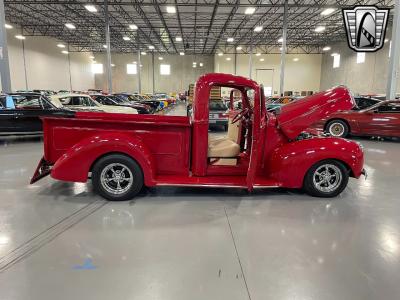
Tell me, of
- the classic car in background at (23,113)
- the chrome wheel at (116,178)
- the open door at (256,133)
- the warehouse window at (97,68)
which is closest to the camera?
the open door at (256,133)

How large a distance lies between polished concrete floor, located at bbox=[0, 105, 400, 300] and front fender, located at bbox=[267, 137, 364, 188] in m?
0.39

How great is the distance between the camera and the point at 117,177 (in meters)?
4.50

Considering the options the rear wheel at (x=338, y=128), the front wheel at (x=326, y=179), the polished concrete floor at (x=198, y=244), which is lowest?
the polished concrete floor at (x=198, y=244)

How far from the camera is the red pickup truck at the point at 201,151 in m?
4.37

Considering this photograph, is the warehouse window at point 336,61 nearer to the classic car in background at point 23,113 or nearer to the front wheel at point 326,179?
the classic car in background at point 23,113

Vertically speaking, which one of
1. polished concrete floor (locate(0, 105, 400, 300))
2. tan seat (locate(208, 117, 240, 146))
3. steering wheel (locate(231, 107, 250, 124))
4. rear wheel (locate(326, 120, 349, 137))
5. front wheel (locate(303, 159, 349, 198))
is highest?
steering wheel (locate(231, 107, 250, 124))

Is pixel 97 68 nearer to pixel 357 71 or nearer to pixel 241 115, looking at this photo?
pixel 357 71

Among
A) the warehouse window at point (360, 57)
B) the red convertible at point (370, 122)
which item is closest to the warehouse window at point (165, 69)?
the warehouse window at point (360, 57)

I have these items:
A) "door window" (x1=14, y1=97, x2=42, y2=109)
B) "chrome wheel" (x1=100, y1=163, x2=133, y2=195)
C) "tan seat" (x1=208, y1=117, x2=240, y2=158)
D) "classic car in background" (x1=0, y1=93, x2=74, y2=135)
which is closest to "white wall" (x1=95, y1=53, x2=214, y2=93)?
"door window" (x1=14, y1=97, x2=42, y2=109)

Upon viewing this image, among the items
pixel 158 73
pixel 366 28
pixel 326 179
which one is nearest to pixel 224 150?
pixel 326 179

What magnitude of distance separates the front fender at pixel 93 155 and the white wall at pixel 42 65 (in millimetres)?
25164

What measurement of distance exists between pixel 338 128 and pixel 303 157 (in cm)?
721

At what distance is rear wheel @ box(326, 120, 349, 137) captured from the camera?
10.8 meters

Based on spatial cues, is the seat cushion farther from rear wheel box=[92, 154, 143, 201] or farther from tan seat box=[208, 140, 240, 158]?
rear wheel box=[92, 154, 143, 201]
